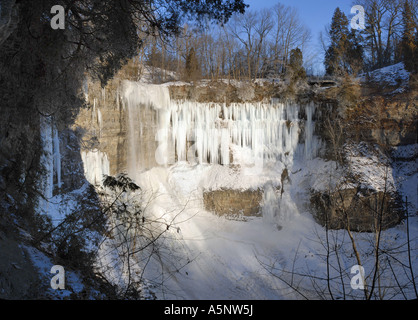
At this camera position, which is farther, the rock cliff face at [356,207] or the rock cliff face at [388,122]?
the rock cliff face at [388,122]

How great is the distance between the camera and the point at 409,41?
17.5 m

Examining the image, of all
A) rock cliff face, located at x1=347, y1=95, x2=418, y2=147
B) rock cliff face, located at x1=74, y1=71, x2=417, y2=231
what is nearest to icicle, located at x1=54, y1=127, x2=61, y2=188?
rock cliff face, located at x1=74, y1=71, x2=417, y2=231

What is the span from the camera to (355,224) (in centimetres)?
1307

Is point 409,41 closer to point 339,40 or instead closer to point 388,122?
point 339,40

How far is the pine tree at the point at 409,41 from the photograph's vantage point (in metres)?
16.8

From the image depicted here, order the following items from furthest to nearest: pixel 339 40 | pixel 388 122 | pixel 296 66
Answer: pixel 339 40, pixel 296 66, pixel 388 122

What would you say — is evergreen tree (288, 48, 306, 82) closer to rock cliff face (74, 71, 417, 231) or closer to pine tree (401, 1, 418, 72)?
rock cliff face (74, 71, 417, 231)

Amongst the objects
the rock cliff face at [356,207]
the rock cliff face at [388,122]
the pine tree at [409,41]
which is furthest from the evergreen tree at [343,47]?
the rock cliff face at [356,207]

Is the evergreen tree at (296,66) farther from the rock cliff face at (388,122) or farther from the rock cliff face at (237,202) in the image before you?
the rock cliff face at (237,202)

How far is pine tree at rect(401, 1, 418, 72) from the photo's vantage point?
1678cm

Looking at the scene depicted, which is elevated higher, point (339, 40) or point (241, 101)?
point (339, 40)

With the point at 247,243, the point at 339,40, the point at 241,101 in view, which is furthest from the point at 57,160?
the point at 339,40
